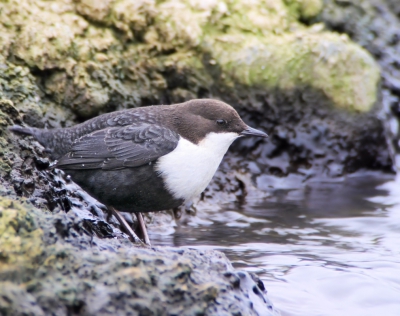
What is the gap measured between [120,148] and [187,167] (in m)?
0.55

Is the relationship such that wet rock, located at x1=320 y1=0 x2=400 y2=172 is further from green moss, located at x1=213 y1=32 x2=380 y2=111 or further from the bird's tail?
the bird's tail

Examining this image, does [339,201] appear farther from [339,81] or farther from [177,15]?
[177,15]

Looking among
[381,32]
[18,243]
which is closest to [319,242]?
[18,243]

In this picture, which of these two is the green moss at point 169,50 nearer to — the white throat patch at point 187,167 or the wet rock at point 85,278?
the white throat patch at point 187,167

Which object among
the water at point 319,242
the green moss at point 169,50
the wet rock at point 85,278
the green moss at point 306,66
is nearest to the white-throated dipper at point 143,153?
the water at point 319,242

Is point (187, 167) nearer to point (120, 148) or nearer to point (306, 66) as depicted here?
point (120, 148)

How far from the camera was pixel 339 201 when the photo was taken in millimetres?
6047

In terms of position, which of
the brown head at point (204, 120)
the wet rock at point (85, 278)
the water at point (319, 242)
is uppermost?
the brown head at point (204, 120)

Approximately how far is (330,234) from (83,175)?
7.73 feet

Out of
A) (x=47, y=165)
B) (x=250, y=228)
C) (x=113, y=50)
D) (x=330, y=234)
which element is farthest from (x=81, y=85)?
(x=330, y=234)

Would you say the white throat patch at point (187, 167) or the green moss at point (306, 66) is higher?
the green moss at point (306, 66)

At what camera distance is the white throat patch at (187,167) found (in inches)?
164

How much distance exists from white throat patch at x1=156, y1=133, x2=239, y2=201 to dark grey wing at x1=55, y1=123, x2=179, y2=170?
75mm

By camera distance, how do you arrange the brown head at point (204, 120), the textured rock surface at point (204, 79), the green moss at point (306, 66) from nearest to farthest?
the brown head at point (204, 120) → the textured rock surface at point (204, 79) → the green moss at point (306, 66)
